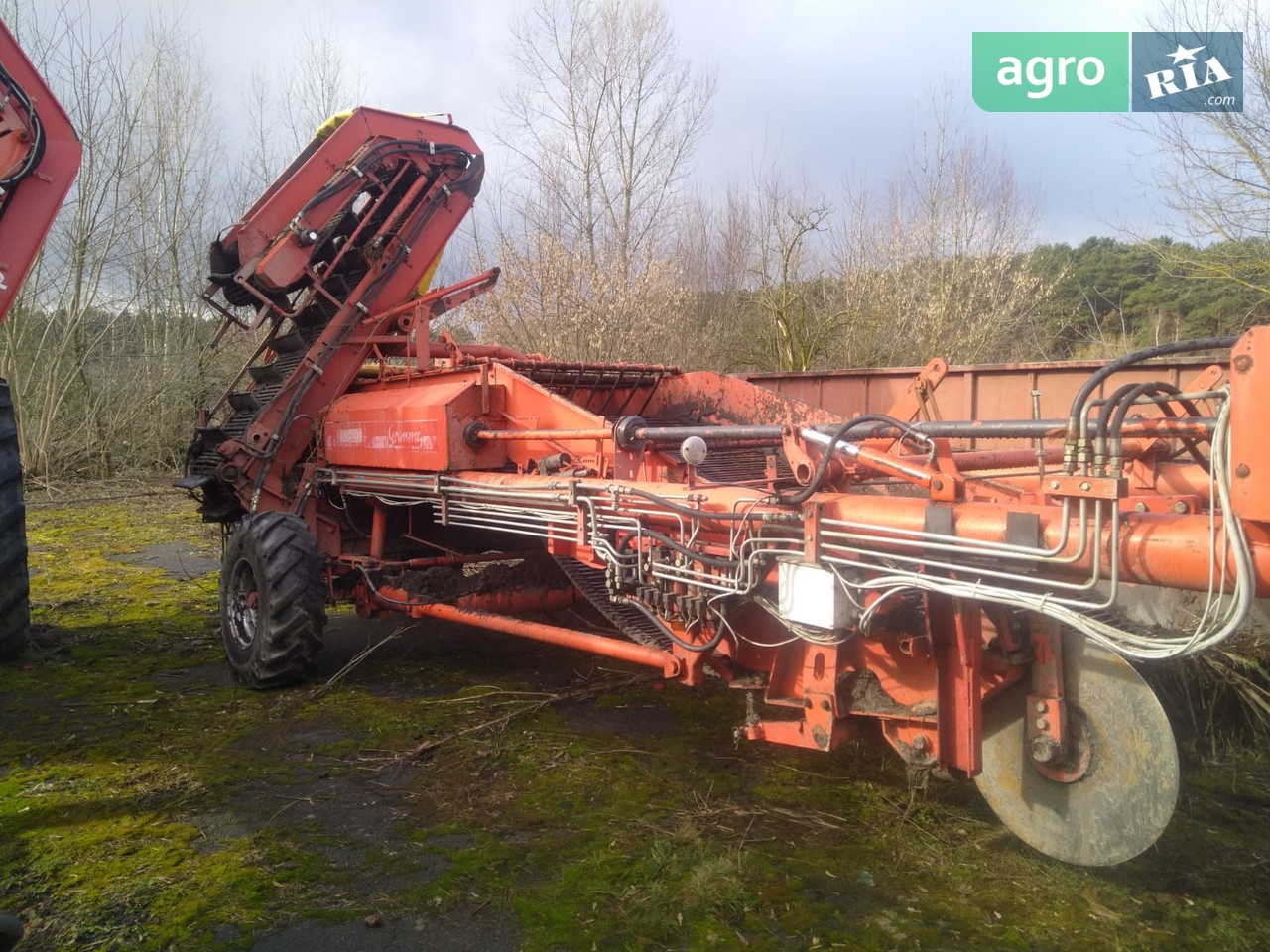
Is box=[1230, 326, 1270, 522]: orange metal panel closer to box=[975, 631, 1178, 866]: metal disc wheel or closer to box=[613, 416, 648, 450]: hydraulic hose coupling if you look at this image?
box=[975, 631, 1178, 866]: metal disc wheel

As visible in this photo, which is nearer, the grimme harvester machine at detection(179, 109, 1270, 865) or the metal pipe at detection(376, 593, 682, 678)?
the grimme harvester machine at detection(179, 109, 1270, 865)

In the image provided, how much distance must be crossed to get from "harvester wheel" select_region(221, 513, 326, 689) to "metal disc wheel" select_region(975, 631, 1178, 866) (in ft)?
11.4

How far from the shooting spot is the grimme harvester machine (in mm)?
2359

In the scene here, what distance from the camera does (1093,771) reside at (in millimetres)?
2953

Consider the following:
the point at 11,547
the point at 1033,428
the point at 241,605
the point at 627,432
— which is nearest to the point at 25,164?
the point at 11,547

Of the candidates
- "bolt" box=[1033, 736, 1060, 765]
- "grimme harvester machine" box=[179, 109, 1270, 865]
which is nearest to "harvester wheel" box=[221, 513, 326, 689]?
"grimme harvester machine" box=[179, 109, 1270, 865]

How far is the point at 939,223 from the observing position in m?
17.2

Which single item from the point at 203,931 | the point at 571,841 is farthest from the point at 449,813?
the point at 203,931

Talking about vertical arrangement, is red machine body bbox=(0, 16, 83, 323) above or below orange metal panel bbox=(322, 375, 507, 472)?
above

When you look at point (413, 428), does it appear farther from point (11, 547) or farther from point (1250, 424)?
point (1250, 424)

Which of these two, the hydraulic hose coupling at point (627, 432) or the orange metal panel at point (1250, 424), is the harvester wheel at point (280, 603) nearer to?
the hydraulic hose coupling at point (627, 432)

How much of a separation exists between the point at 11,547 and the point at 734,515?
4.84 meters

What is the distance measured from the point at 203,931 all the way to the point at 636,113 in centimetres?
1818

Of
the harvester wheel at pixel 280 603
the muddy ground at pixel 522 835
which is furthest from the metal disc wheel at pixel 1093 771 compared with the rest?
the harvester wheel at pixel 280 603
